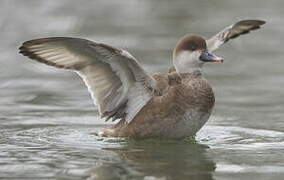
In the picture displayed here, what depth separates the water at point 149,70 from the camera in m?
7.11

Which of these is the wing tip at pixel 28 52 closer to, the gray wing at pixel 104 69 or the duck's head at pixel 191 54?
the gray wing at pixel 104 69

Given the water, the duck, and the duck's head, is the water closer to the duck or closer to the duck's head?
the duck

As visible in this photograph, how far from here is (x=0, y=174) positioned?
6750mm

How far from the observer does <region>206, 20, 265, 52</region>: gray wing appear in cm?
853

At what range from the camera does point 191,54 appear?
28.4 feet

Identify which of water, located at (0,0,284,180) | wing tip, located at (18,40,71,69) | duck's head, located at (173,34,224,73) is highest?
wing tip, located at (18,40,71,69)

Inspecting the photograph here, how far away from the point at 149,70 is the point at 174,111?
12.6ft

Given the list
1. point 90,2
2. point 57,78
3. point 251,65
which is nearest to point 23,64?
point 57,78

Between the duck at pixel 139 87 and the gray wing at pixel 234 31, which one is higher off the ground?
the gray wing at pixel 234 31

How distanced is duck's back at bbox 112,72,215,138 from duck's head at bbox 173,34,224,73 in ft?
0.77

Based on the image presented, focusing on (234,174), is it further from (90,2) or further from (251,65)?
(90,2)

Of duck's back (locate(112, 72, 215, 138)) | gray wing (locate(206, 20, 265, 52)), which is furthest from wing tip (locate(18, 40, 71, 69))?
gray wing (locate(206, 20, 265, 52))

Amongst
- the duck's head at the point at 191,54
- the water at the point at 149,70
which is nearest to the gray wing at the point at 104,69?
the water at the point at 149,70

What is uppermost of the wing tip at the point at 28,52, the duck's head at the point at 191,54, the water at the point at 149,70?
the wing tip at the point at 28,52
